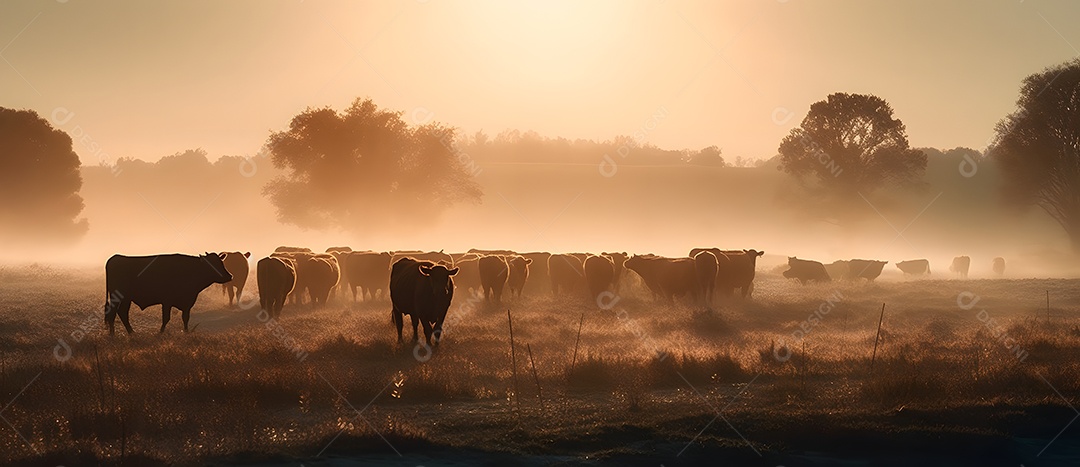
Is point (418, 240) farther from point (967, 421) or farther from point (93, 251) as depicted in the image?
point (967, 421)

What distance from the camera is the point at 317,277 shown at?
30.2m

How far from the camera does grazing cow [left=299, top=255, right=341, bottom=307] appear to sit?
30172 millimetres

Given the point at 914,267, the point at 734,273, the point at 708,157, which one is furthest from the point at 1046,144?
the point at 708,157

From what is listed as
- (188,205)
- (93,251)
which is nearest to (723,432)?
(93,251)

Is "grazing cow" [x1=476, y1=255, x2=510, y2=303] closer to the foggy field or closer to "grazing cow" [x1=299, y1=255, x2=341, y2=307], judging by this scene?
"grazing cow" [x1=299, y1=255, x2=341, y2=307]

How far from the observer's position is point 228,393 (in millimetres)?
13297

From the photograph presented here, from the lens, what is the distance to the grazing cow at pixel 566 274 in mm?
34469

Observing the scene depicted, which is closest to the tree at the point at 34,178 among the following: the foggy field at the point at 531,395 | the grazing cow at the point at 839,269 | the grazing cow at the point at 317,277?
the grazing cow at the point at 317,277

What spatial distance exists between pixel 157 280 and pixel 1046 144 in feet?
160

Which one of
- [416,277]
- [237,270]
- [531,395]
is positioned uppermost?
[237,270]

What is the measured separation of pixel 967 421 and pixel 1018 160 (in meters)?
44.8

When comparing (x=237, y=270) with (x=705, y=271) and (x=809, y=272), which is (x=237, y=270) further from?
(x=809, y=272)

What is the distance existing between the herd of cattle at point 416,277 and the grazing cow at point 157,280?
0.08 feet

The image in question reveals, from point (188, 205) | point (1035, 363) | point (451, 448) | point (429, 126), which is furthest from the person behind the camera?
point (188, 205)
